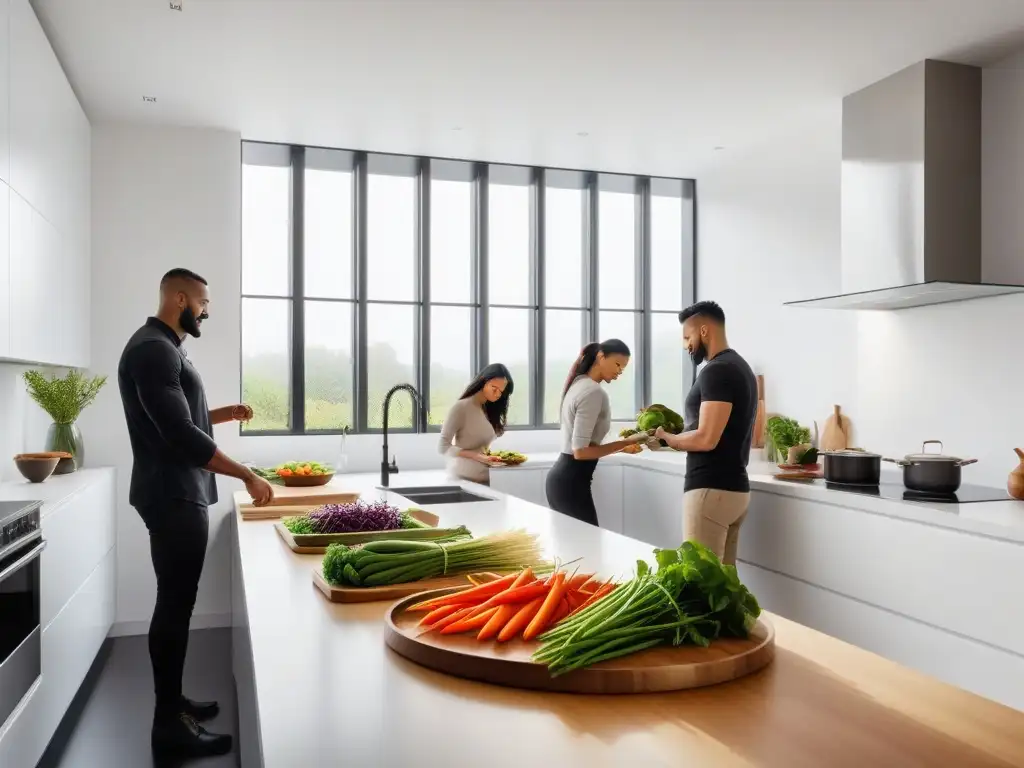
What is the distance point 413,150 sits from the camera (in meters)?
5.34

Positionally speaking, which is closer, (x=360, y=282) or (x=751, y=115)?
(x=751, y=115)

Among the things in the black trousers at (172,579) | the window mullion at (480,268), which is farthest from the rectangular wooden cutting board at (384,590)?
the window mullion at (480,268)

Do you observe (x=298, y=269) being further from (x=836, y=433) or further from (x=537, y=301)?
(x=836, y=433)

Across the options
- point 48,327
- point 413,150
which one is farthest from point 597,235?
point 48,327

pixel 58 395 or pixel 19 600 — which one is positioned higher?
pixel 58 395

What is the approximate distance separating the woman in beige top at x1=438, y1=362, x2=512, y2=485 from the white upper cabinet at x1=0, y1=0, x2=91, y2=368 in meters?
1.85

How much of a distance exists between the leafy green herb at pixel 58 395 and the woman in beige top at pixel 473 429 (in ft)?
5.89

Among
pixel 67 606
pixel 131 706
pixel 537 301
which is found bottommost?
pixel 131 706

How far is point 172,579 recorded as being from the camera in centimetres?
287

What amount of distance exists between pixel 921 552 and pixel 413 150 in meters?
3.74

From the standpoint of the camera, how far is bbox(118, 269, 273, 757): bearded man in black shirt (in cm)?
271

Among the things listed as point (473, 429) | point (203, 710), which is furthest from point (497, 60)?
point (203, 710)

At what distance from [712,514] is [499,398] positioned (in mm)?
1394

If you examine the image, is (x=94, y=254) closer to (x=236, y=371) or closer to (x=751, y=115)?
(x=236, y=371)
